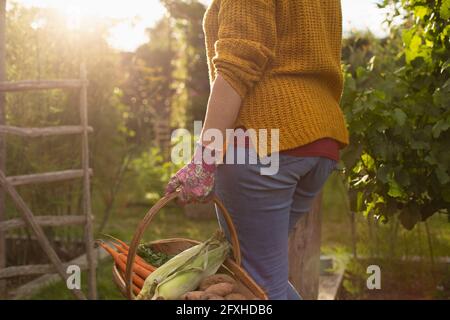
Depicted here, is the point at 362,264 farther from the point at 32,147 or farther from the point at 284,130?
the point at 284,130

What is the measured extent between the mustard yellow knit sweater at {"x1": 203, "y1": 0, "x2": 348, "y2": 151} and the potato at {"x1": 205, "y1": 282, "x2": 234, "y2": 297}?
0.43 metres

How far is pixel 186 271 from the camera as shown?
1.90 m

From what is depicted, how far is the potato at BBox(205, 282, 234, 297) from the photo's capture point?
1.82 meters

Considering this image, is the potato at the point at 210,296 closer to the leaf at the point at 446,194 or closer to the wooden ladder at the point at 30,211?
the leaf at the point at 446,194

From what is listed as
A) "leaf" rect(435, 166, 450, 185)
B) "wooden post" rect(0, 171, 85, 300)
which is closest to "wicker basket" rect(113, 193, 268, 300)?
"leaf" rect(435, 166, 450, 185)

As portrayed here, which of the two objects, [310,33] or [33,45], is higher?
[33,45]

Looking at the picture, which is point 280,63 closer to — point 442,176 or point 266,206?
point 266,206

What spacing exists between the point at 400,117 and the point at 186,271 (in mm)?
1635

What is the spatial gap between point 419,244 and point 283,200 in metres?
3.09

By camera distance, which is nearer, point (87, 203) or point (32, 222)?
point (32, 222)

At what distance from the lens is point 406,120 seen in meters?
3.25

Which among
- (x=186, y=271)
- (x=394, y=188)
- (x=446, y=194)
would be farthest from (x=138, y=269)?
(x=446, y=194)

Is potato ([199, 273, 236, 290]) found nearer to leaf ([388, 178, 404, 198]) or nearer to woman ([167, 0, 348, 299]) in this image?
woman ([167, 0, 348, 299])
